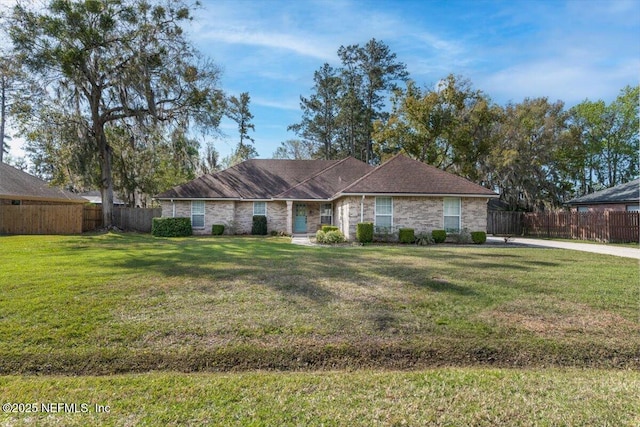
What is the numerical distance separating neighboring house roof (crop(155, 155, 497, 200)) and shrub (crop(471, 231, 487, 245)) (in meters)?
1.80

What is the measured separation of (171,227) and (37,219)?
7.26m

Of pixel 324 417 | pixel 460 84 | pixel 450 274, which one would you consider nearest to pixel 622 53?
pixel 450 274

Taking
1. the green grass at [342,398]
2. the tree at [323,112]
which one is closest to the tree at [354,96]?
the tree at [323,112]

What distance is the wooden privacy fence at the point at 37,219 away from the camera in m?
19.4

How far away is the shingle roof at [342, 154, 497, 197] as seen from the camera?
16.7m

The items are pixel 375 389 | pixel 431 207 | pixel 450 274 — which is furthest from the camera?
pixel 431 207

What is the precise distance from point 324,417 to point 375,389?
707 mm

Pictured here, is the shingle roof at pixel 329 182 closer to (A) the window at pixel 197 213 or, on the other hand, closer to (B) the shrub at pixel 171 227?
(A) the window at pixel 197 213

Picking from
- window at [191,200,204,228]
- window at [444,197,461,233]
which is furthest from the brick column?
window at [444,197,461,233]

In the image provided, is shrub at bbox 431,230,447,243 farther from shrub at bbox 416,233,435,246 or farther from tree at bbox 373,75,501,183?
tree at bbox 373,75,501,183

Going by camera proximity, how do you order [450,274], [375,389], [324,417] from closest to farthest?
[324,417] < [375,389] < [450,274]

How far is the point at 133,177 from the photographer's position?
2767 cm

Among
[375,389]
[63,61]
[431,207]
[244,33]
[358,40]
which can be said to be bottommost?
[375,389]

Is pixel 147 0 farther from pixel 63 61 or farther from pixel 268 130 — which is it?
pixel 268 130
